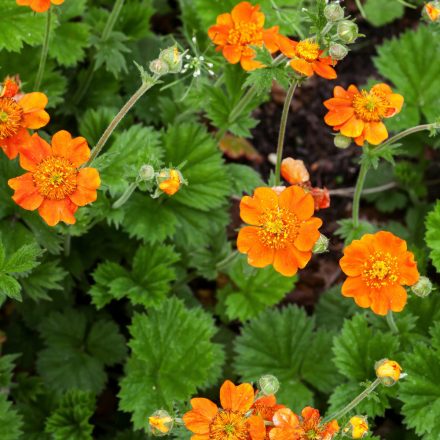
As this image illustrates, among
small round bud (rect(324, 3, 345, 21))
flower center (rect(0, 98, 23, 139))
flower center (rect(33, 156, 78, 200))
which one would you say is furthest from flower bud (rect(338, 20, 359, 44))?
flower center (rect(0, 98, 23, 139))

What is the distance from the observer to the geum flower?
2.05 meters

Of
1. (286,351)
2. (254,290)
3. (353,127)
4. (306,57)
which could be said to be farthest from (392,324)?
(306,57)

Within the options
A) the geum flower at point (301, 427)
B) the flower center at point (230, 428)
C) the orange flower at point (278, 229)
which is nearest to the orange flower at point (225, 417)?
the flower center at point (230, 428)

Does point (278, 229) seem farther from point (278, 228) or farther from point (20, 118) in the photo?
point (20, 118)

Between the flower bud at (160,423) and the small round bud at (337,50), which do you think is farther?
the small round bud at (337,50)

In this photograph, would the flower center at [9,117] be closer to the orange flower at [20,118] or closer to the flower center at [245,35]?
the orange flower at [20,118]

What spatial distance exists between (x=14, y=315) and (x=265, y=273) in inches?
48.4

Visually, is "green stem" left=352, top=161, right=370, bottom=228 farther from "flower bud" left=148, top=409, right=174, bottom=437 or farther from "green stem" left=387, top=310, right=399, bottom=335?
"flower bud" left=148, top=409, right=174, bottom=437

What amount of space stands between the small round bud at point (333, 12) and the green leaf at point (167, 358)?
1.36 m

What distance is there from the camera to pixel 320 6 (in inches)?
93.2

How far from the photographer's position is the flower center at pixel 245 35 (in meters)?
2.87

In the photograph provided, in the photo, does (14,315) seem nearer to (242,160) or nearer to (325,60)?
(242,160)

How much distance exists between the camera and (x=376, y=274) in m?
2.46

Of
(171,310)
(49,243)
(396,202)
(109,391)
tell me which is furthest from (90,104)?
(396,202)
